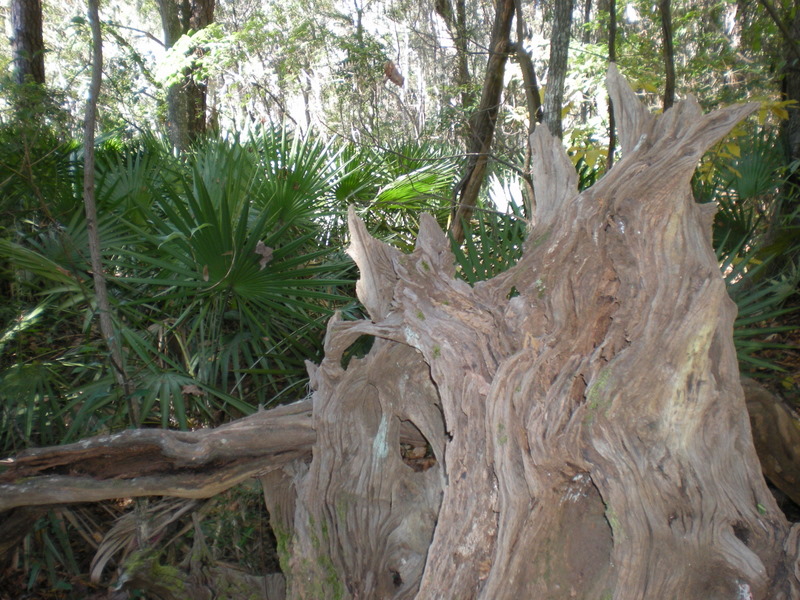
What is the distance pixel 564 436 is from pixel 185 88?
26.7 ft

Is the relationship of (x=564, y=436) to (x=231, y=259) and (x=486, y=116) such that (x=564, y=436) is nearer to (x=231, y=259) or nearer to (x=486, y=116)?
(x=231, y=259)

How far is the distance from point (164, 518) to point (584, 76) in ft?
25.9

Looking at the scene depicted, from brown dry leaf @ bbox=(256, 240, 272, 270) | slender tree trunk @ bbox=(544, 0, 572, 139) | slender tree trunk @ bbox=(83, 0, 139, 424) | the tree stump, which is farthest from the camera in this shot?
slender tree trunk @ bbox=(544, 0, 572, 139)

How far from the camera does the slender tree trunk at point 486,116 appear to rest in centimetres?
470

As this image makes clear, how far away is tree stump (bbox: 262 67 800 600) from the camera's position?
1.72 metres

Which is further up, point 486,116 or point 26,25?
point 26,25

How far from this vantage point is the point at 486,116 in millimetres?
4992

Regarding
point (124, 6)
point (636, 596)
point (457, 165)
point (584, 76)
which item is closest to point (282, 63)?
point (584, 76)

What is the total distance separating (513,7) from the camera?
15.6 ft

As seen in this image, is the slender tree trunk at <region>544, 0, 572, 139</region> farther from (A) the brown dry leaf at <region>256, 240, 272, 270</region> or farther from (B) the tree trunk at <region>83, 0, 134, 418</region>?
(B) the tree trunk at <region>83, 0, 134, 418</region>

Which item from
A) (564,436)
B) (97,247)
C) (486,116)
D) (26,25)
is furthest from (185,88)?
(564,436)

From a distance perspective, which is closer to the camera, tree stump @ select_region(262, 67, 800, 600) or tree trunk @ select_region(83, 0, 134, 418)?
tree stump @ select_region(262, 67, 800, 600)

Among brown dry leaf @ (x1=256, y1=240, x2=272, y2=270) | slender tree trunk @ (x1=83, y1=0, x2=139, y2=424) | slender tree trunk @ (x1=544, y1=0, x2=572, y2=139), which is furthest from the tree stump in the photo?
slender tree trunk @ (x1=544, y1=0, x2=572, y2=139)

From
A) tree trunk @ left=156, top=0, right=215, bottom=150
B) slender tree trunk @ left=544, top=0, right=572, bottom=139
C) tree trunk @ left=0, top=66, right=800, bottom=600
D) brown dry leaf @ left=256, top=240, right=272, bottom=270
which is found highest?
tree trunk @ left=156, top=0, right=215, bottom=150
